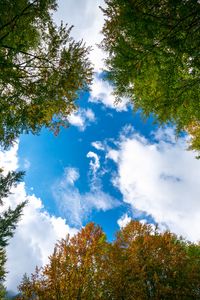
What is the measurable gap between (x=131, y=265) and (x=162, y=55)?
1265 centimetres

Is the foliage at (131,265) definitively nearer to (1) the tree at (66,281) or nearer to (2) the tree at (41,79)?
(1) the tree at (66,281)

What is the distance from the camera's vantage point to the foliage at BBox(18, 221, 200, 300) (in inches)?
436

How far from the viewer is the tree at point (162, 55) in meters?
5.68

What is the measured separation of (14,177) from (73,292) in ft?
56.1

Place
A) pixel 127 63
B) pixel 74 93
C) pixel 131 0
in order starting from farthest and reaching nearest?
pixel 74 93 < pixel 127 63 < pixel 131 0

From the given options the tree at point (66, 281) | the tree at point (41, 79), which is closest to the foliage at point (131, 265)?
the tree at point (66, 281)

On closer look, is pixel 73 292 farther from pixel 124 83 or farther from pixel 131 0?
pixel 131 0

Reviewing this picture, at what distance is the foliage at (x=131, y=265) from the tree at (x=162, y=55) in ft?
22.0

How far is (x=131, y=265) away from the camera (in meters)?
15.5

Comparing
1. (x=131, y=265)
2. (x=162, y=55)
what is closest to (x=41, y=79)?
(x=162, y=55)

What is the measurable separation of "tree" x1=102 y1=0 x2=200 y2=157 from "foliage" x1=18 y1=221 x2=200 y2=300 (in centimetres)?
671

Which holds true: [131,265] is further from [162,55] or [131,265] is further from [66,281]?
[162,55]

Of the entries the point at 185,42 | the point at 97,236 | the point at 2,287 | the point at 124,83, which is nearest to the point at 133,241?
the point at 97,236

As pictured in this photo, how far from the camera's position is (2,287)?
21625 mm
